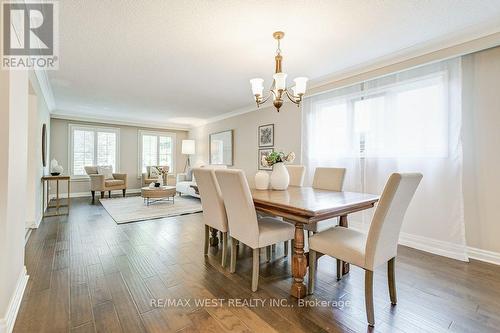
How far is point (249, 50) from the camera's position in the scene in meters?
2.67

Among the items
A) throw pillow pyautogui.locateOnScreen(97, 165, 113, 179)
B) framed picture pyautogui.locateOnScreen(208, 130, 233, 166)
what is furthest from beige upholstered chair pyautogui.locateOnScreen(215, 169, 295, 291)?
throw pillow pyautogui.locateOnScreen(97, 165, 113, 179)

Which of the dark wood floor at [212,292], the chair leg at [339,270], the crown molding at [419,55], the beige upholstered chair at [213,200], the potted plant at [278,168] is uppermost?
the crown molding at [419,55]

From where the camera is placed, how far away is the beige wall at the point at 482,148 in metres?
2.32

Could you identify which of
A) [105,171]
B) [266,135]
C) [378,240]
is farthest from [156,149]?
[378,240]

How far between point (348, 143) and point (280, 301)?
2562 mm

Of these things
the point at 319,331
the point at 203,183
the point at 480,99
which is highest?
the point at 480,99

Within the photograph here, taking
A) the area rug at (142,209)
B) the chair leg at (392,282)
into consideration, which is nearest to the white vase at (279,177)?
the chair leg at (392,282)

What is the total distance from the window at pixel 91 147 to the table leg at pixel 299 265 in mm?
6937

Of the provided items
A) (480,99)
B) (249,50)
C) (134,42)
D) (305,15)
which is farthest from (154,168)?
(480,99)

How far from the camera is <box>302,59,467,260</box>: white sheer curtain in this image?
8.32ft

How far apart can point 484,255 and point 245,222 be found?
262 centimetres

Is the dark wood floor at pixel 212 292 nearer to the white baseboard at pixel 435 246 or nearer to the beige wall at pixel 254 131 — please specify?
the white baseboard at pixel 435 246

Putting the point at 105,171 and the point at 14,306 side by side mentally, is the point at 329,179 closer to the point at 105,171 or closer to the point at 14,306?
the point at 14,306

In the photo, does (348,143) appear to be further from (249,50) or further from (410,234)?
(249,50)
